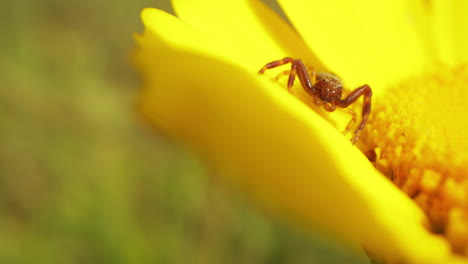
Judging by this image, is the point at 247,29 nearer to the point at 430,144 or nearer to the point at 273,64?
the point at 273,64

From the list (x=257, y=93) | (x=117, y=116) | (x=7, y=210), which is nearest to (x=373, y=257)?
(x=257, y=93)

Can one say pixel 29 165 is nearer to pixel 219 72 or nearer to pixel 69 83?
pixel 69 83

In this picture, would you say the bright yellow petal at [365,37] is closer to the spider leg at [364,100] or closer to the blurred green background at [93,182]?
the spider leg at [364,100]

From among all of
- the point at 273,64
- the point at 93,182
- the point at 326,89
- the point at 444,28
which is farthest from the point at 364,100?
the point at 93,182

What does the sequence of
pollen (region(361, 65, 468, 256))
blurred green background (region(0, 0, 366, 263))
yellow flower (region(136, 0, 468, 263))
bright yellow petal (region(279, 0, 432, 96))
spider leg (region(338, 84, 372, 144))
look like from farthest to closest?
blurred green background (region(0, 0, 366, 263)) → bright yellow petal (region(279, 0, 432, 96)) → spider leg (region(338, 84, 372, 144)) → pollen (region(361, 65, 468, 256)) → yellow flower (region(136, 0, 468, 263))

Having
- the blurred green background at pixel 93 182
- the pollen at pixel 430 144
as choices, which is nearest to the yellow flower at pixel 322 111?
the pollen at pixel 430 144

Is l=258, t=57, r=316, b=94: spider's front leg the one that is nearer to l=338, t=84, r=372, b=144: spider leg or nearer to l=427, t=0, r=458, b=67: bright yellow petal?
l=338, t=84, r=372, b=144: spider leg

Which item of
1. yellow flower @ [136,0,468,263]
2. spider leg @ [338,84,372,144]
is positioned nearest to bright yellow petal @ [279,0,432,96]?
yellow flower @ [136,0,468,263]

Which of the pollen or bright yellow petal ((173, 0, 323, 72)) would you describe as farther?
bright yellow petal ((173, 0, 323, 72))
